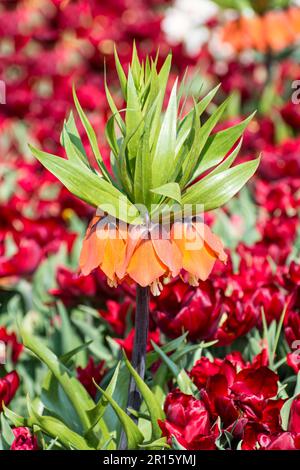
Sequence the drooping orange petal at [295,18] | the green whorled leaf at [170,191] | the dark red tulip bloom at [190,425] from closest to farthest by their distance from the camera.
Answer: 1. the green whorled leaf at [170,191]
2. the dark red tulip bloom at [190,425]
3. the drooping orange petal at [295,18]

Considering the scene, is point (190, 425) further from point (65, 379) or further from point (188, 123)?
point (188, 123)

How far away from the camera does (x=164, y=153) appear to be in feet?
2.83

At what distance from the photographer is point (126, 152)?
0.88 metres

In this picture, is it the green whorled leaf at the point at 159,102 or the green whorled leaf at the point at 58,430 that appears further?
the green whorled leaf at the point at 58,430

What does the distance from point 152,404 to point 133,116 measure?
1.04ft

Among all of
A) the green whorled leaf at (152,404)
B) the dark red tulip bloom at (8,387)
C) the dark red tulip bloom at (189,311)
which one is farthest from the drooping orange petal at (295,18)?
the green whorled leaf at (152,404)

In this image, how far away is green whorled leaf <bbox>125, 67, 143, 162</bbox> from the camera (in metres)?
0.85

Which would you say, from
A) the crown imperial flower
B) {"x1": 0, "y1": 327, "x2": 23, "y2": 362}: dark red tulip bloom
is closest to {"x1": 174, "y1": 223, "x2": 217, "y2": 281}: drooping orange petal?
the crown imperial flower

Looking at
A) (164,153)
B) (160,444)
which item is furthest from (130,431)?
(164,153)

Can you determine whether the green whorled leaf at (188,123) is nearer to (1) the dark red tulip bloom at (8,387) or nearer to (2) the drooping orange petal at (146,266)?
(2) the drooping orange petal at (146,266)

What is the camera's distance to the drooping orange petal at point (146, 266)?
0.84 meters

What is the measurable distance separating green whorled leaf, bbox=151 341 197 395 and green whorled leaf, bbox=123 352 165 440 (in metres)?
0.06

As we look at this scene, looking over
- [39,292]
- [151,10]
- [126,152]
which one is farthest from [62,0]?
[126,152]

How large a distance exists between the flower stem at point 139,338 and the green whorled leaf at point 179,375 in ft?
0.18
